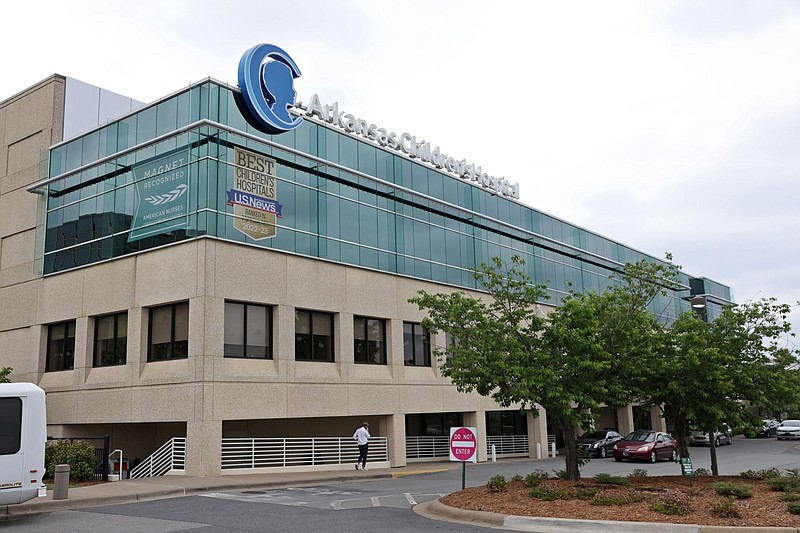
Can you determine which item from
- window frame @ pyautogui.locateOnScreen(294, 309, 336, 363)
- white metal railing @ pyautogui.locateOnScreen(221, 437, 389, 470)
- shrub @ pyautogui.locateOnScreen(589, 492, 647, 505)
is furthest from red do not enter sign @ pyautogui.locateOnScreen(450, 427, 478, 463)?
window frame @ pyautogui.locateOnScreen(294, 309, 336, 363)

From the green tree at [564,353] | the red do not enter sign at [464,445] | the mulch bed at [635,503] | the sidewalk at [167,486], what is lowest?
the sidewalk at [167,486]

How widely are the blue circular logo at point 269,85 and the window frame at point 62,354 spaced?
11.5 m

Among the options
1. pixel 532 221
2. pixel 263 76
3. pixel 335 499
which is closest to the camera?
pixel 335 499

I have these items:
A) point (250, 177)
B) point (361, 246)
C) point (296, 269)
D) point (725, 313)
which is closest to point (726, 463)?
point (725, 313)

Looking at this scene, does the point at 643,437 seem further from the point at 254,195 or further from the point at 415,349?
the point at 254,195

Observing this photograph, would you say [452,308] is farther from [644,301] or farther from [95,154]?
[95,154]

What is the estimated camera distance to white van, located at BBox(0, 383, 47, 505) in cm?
1427

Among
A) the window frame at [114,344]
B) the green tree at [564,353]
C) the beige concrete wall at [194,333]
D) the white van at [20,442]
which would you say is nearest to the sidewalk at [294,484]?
the white van at [20,442]

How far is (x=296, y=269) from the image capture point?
27.0m

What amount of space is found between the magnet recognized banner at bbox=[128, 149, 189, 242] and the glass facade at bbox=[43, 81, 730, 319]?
2.1 inches

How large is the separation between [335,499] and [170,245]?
1183 cm

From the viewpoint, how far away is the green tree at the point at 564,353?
1669cm

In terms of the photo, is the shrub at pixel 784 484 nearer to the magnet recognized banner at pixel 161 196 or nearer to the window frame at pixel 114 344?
the magnet recognized banner at pixel 161 196

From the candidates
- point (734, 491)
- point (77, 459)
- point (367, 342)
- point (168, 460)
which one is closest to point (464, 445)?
point (734, 491)
